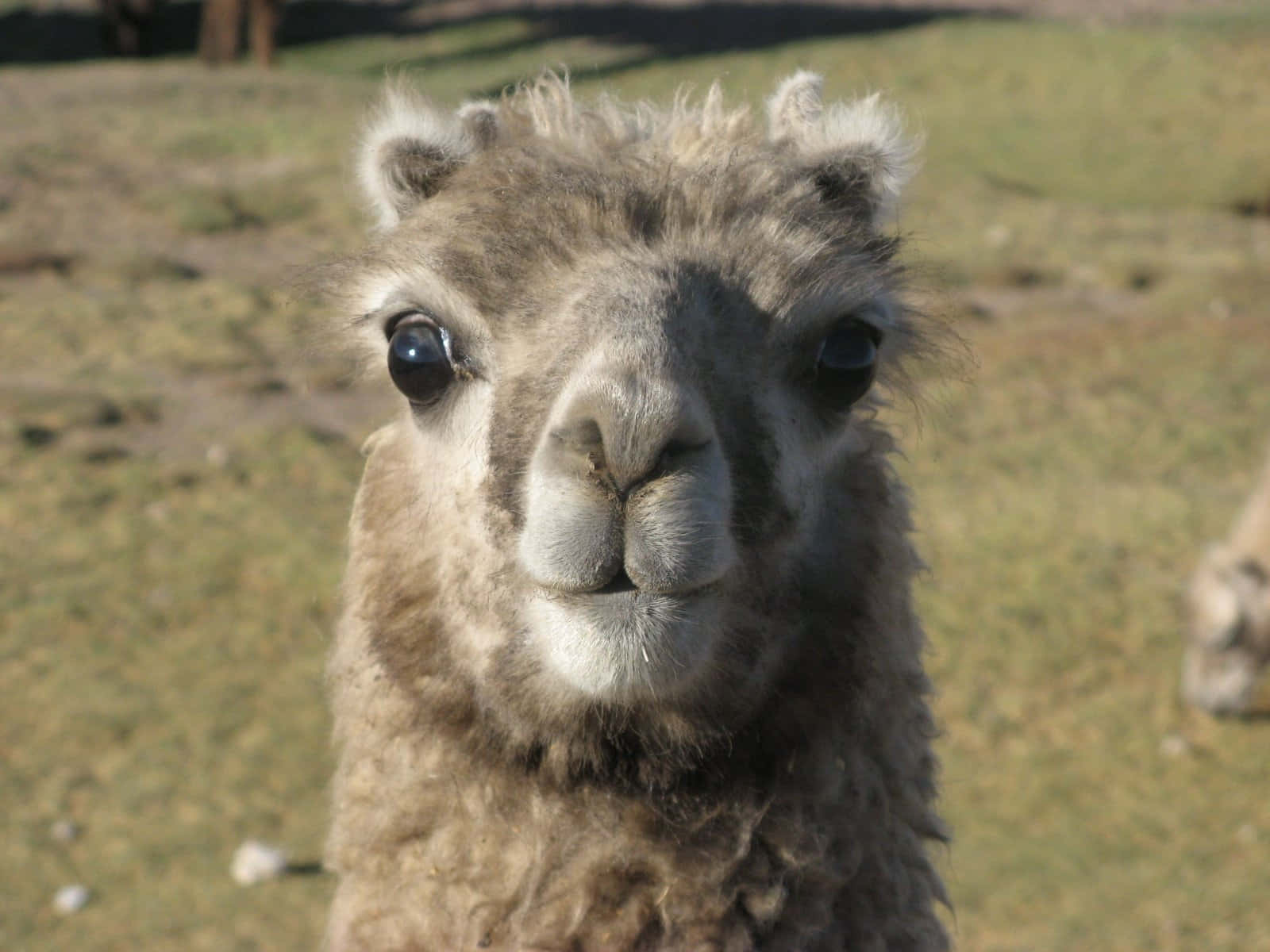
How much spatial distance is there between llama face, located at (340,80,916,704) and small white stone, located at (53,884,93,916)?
13.0 ft

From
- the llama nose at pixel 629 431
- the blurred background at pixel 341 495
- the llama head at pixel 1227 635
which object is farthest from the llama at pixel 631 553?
the llama head at pixel 1227 635

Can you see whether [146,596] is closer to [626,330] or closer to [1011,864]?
[1011,864]

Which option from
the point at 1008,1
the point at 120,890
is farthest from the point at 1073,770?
the point at 1008,1

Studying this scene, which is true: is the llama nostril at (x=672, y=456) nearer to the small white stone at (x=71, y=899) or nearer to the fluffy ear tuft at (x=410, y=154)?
the fluffy ear tuft at (x=410, y=154)

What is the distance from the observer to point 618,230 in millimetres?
2873

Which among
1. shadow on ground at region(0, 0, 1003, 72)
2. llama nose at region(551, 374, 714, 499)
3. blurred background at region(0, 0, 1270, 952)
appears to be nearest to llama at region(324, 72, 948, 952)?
llama nose at region(551, 374, 714, 499)

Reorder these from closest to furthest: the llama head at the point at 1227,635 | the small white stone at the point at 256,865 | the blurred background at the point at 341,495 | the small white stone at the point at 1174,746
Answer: the small white stone at the point at 256,865 → the blurred background at the point at 341,495 → the small white stone at the point at 1174,746 → the llama head at the point at 1227,635

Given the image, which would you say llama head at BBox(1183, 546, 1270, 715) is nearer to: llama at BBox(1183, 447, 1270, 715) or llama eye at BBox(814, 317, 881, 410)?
llama at BBox(1183, 447, 1270, 715)

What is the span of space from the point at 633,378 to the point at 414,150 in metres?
1.01

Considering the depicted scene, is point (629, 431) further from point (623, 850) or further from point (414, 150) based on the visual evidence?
point (414, 150)

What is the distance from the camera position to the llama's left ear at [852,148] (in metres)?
3.24

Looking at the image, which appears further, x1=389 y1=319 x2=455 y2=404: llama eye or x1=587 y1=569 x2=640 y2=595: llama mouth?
A: x1=389 y1=319 x2=455 y2=404: llama eye

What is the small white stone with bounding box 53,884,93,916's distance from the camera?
20.7 ft

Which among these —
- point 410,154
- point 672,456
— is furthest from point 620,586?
point 410,154
